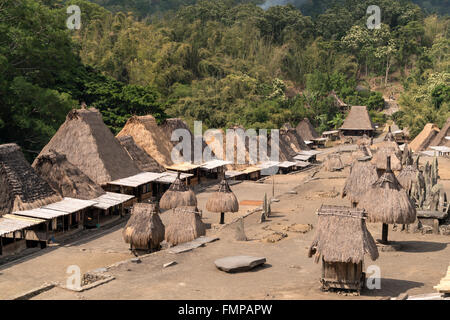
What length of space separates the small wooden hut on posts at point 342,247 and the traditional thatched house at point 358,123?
5001 cm

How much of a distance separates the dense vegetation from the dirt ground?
14.8 metres

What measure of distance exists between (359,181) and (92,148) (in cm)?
1382

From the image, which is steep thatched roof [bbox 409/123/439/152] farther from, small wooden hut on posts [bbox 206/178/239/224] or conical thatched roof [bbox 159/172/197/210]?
conical thatched roof [bbox 159/172/197/210]

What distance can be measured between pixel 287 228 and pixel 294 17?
73318mm

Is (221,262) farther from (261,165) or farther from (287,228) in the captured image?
(261,165)

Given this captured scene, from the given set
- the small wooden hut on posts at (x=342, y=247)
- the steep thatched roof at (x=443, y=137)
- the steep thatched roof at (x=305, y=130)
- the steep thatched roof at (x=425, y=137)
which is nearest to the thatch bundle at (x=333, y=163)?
the steep thatched roof at (x=425, y=137)

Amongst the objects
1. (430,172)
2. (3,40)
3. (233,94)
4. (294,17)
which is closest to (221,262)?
(430,172)

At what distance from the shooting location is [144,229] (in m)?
23.2

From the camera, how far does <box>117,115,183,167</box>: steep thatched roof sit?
125ft

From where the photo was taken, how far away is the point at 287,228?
26328 mm

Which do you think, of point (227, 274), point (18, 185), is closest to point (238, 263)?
point (227, 274)

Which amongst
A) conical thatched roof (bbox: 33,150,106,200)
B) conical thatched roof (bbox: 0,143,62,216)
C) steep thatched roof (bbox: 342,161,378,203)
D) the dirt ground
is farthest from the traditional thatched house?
conical thatched roof (bbox: 0,143,62,216)

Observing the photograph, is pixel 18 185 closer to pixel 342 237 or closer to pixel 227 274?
pixel 227 274

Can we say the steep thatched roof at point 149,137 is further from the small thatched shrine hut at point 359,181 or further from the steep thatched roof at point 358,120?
the steep thatched roof at point 358,120
